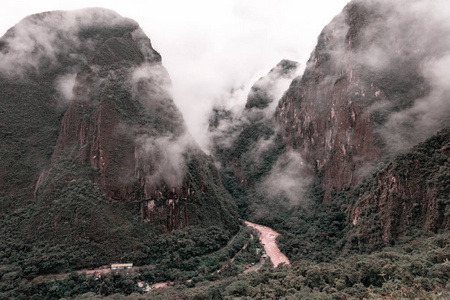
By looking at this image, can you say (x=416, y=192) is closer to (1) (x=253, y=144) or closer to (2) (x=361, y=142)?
(2) (x=361, y=142)

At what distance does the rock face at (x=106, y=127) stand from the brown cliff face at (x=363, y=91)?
23.7 m

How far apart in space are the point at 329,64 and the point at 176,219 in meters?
47.8

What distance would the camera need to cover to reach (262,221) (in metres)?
69.4

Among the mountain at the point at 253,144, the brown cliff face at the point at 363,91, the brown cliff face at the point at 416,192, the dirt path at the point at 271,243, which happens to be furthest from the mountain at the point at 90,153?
the brown cliff face at the point at 416,192

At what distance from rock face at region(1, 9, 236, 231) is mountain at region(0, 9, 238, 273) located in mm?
180

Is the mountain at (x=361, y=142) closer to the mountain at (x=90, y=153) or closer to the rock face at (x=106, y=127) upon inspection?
the mountain at (x=90, y=153)

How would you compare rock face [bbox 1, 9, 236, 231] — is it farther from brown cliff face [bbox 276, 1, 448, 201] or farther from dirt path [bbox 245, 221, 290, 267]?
brown cliff face [bbox 276, 1, 448, 201]

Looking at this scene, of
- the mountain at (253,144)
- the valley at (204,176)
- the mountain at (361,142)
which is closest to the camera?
the valley at (204,176)

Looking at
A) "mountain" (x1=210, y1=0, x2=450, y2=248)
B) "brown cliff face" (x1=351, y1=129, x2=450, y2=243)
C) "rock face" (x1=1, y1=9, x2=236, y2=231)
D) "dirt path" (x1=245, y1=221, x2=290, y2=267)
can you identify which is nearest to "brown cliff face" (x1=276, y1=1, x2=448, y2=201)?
"mountain" (x1=210, y1=0, x2=450, y2=248)

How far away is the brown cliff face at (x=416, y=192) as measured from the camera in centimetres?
3738

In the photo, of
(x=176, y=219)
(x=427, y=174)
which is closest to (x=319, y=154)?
(x=427, y=174)

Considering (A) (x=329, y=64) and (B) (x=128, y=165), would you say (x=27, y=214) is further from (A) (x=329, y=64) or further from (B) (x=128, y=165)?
(A) (x=329, y=64)

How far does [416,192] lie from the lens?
131ft

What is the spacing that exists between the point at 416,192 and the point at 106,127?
145 ft
